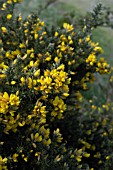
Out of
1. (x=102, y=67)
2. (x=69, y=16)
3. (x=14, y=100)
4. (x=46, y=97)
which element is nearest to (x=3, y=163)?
(x=14, y=100)

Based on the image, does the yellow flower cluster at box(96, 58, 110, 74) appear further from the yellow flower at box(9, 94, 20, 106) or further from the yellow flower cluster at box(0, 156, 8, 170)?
the yellow flower cluster at box(0, 156, 8, 170)

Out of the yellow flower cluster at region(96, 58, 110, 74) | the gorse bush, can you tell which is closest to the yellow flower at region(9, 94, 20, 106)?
the gorse bush

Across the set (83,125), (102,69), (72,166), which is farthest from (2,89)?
(83,125)

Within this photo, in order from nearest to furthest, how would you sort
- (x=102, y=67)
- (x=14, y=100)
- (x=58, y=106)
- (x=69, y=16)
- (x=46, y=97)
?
1. (x=14, y=100)
2. (x=46, y=97)
3. (x=58, y=106)
4. (x=102, y=67)
5. (x=69, y=16)

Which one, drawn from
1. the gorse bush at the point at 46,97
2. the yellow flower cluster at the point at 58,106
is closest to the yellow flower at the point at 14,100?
the gorse bush at the point at 46,97

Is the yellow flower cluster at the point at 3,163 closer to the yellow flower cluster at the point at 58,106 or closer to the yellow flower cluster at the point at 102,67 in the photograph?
the yellow flower cluster at the point at 58,106

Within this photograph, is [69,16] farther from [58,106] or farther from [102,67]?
[58,106]

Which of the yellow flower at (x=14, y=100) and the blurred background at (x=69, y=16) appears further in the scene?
the blurred background at (x=69, y=16)

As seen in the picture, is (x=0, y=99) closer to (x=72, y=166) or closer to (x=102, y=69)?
(x=72, y=166)
